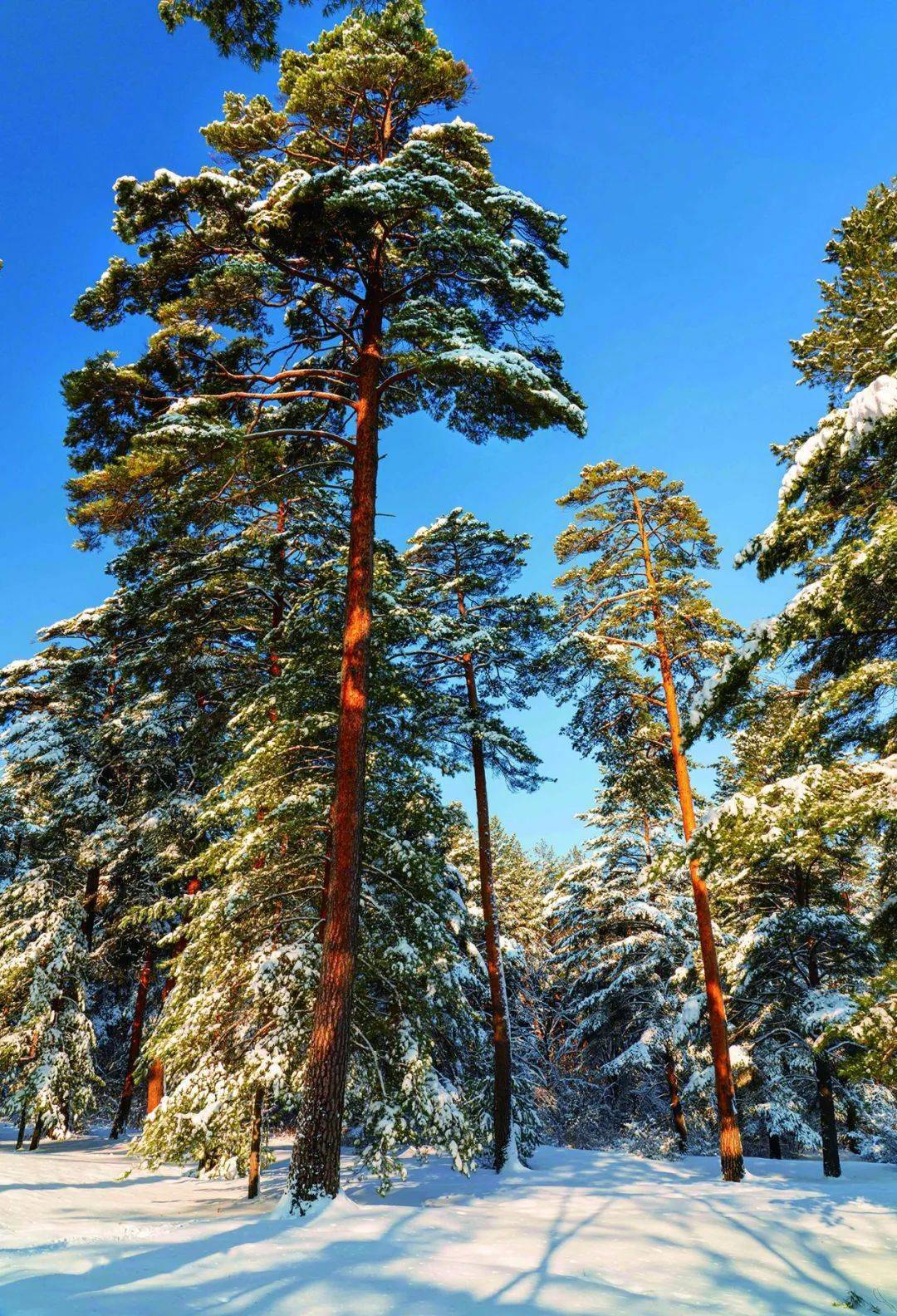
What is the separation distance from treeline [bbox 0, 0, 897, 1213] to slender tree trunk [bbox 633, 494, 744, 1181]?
76 millimetres

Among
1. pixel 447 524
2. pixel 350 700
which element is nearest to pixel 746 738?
pixel 447 524

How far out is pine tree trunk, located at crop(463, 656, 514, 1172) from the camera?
1411cm

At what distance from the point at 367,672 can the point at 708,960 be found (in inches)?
365

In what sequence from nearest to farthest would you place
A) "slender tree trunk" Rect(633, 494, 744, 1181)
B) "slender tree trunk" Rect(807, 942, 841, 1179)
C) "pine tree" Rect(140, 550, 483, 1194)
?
"pine tree" Rect(140, 550, 483, 1194) → "slender tree trunk" Rect(633, 494, 744, 1181) → "slender tree trunk" Rect(807, 942, 841, 1179)

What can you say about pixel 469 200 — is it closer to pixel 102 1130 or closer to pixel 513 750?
pixel 513 750

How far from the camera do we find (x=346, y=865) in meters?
7.37

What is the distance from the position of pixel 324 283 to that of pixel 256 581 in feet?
16.7

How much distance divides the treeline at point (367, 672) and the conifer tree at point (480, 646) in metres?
0.10

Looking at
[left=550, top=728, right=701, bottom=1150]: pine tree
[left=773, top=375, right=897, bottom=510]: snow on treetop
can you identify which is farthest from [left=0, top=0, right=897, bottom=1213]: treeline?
[left=550, top=728, right=701, bottom=1150]: pine tree

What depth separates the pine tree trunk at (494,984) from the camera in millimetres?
14109

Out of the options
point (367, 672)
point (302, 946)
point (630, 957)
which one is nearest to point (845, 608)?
point (367, 672)

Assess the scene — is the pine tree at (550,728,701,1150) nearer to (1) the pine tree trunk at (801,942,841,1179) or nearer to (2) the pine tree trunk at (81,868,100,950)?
(1) the pine tree trunk at (801,942,841,1179)

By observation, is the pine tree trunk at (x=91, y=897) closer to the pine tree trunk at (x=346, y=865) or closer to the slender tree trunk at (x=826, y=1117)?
the pine tree trunk at (x=346, y=865)

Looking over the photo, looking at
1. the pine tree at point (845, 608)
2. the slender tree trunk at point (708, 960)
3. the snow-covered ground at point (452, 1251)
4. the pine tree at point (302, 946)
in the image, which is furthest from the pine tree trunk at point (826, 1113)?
the pine tree at point (302, 946)
